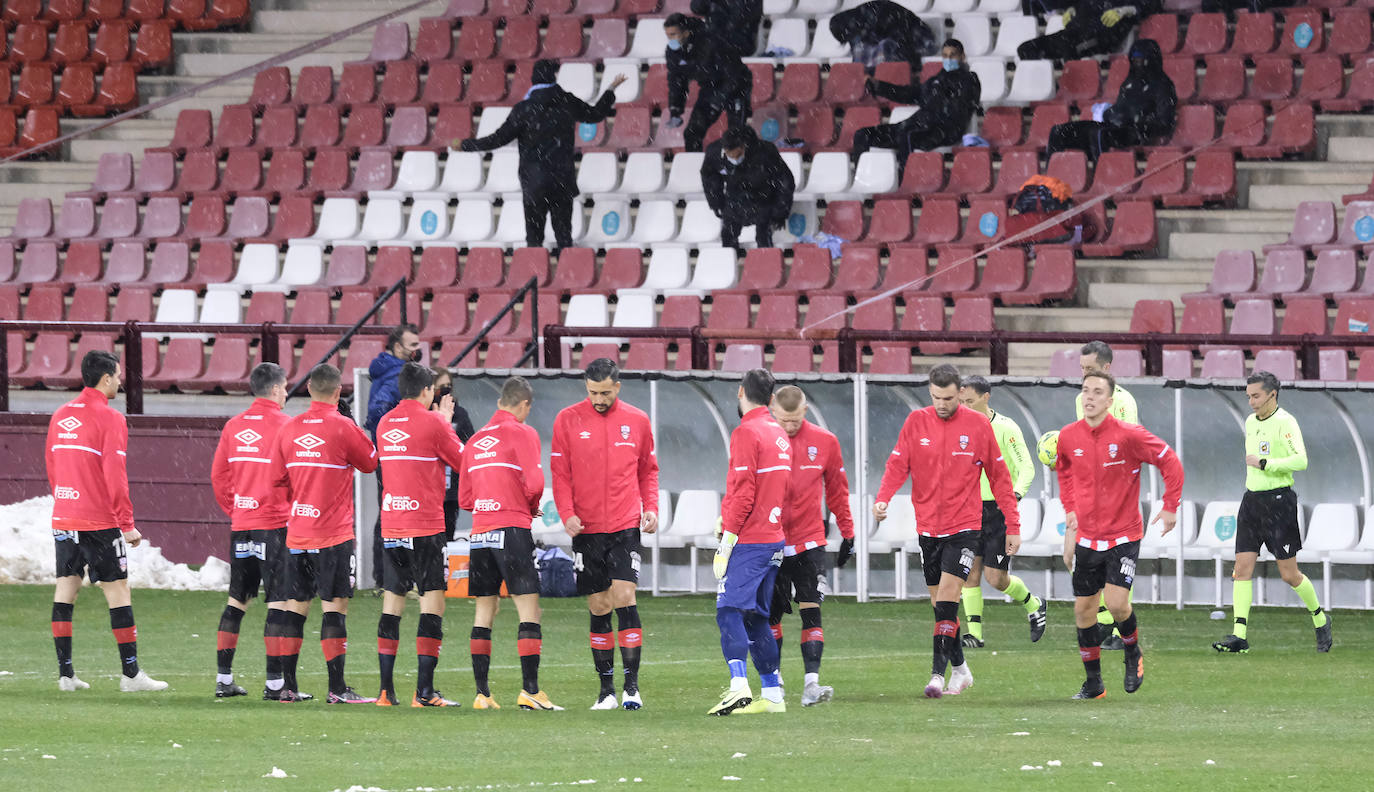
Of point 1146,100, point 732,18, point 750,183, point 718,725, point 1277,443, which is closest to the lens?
point 718,725

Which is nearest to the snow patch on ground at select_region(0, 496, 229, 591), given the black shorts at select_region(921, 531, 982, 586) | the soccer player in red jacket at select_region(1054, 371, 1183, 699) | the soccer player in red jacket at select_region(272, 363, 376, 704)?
the soccer player in red jacket at select_region(272, 363, 376, 704)

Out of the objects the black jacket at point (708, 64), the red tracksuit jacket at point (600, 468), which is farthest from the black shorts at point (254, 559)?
the black jacket at point (708, 64)

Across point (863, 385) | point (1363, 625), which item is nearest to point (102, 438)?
point (863, 385)

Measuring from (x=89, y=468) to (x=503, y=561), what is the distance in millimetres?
2900

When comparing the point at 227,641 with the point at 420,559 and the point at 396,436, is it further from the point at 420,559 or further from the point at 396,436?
the point at 396,436

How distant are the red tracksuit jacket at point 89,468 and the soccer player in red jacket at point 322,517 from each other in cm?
127

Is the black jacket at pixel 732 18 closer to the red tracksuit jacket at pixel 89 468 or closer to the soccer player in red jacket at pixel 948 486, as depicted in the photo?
the soccer player in red jacket at pixel 948 486

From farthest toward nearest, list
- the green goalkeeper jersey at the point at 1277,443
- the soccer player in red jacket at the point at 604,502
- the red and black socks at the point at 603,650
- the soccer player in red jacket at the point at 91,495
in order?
1. the green goalkeeper jersey at the point at 1277,443
2. the soccer player in red jacket at the point at 91,495
3. the soccer player in red jacket at the point at 604,502
4. the red and black socks at the point at 603,650

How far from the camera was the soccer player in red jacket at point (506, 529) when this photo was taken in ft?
40.1

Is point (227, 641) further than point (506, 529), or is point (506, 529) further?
point (227, 641)

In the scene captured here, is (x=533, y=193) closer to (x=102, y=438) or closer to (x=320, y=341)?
(x=320, y=341)

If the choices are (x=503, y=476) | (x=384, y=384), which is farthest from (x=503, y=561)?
(x=384, y=384)

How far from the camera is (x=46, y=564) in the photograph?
21000 mm

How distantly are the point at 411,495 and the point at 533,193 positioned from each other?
42.4 ft
